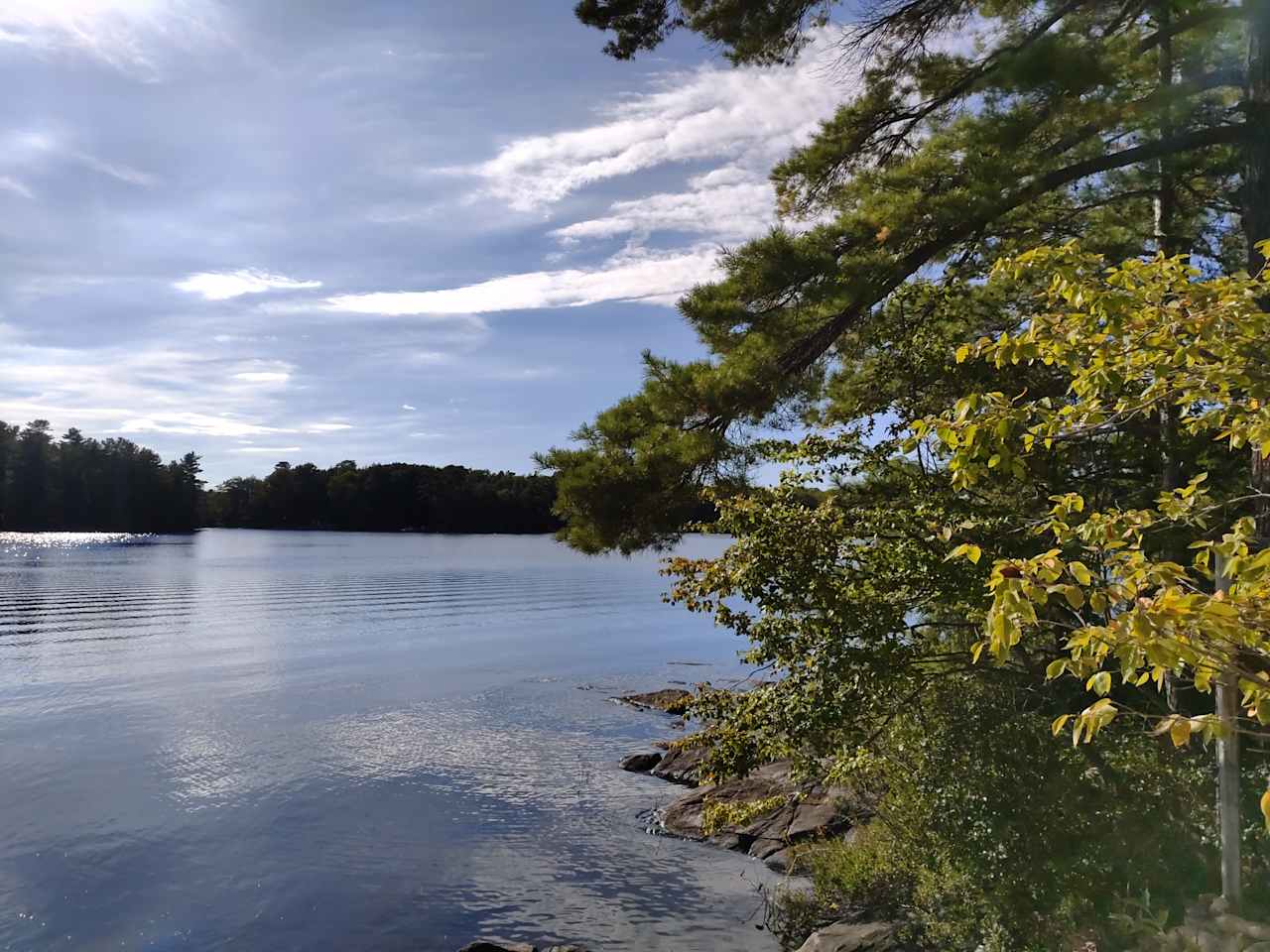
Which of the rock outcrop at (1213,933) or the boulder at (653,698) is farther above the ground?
the rock outcrop at (1213,933)

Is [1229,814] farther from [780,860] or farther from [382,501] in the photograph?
[382,501]

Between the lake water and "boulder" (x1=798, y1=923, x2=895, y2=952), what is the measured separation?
1276 mm

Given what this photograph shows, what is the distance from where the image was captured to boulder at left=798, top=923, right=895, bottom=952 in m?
8.95

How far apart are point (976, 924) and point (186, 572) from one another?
72031 mm

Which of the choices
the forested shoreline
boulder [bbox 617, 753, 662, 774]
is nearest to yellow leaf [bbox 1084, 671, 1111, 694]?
boulder [bbox 617, 753, 662, 774]

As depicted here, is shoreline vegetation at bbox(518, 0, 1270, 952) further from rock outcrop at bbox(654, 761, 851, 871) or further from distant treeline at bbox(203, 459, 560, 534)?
distant treeline at bbox(203, 459, 560, 534)

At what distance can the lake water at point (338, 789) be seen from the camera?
1181 centimetres

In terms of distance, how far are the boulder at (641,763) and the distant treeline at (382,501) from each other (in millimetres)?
121901

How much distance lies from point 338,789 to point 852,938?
11589 mm

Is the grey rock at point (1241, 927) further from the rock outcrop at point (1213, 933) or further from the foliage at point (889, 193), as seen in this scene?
the foliage at point (889, 193)

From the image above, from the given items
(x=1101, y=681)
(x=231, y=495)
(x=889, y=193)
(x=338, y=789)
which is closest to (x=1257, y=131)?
(x=889, y=193)

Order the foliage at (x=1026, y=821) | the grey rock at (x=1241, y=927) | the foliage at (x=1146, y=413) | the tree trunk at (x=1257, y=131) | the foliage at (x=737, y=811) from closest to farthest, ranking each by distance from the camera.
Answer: the foliage at (x=1146, y=413) < the grey rock at (x=1241, y=927) < the foliage at (x=1026, y=821) < the tree trunk at (x=1257, y=131) < the foliage at (x=737, y=811)

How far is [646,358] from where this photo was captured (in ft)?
36.5

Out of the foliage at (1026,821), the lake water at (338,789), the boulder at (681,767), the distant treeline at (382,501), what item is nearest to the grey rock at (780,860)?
the lake water at (338,789)
